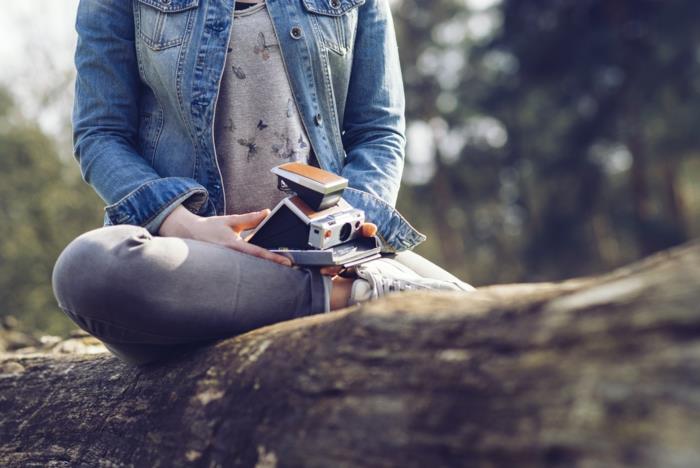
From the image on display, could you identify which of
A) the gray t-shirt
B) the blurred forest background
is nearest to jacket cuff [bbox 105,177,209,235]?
the gray t-shirt

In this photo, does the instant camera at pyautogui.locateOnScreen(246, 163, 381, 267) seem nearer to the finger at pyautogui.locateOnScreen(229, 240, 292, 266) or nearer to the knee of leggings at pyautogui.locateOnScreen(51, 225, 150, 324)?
the finger at pyautogui.locateOnScreen(229, 240, 292, 266)

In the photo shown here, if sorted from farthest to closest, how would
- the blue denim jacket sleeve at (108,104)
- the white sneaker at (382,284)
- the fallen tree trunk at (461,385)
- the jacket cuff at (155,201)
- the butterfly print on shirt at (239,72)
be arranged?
1. the butterfly print on shirt at (239,72)
2. the blue denim jacket sleeve at (108,104)
3. the jacket cuff at (155,201)
4. the white sneaker at (382,284)
5. the fallen tree trunk at (461,385)

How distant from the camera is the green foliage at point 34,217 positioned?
17.7 m

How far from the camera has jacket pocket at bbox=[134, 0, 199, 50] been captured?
2.73 metres

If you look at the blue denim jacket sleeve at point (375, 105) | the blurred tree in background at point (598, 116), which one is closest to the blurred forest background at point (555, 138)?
the blurred tree in background at point (598, 116)

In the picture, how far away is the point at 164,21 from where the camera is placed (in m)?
2.74

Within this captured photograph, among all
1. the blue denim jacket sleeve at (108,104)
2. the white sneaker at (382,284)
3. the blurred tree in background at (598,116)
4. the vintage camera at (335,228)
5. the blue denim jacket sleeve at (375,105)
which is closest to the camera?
the vintage camera at (335,228)

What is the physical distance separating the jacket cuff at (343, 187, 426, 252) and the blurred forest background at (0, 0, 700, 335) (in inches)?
494

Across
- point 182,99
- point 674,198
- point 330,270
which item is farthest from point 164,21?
point 674,198

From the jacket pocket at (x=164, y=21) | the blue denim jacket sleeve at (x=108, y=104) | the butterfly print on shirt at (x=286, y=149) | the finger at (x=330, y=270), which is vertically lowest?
the finger at (x=330, y=270)

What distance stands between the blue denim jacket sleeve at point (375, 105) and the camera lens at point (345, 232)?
48cm

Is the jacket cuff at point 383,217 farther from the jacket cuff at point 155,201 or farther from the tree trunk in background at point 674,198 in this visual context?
the tree trunk in background at point 674,198

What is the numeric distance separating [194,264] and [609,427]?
125 centimetres

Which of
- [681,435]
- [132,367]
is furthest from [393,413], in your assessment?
[132,367]
